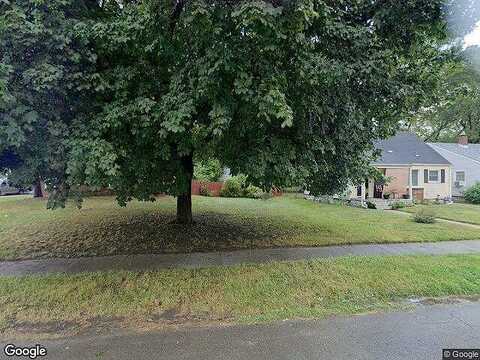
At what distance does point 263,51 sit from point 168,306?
373 cm

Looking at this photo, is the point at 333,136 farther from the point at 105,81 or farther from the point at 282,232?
the point at 282,232

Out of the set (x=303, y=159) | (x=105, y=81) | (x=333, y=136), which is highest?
(x=105, y=81)

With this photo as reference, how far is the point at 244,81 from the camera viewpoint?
4195mm

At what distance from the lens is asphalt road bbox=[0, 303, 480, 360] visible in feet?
12.1

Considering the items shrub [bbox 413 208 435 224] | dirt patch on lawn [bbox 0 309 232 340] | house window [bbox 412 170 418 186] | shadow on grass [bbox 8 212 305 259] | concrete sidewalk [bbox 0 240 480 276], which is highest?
house window [bbox 412 170 418 186]

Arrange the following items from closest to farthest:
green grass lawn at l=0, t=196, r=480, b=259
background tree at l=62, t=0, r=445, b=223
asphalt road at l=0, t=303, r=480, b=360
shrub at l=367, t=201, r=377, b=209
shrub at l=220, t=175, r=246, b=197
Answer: asphalt road at l=0, t=303, r=480, b=360, background tree at l=62, t=0, r=445, b=223, green grass lawn at l=0, t=196, r=480, b=259, shrub at l=367, t=201, r=377, b=209, shrub at l=220, t=175, r=246, b=197

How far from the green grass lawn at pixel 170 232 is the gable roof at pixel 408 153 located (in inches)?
513

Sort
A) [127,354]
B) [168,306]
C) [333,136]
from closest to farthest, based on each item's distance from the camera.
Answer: [127,354], [168,306], [333,136]

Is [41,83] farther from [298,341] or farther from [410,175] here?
[410,175]

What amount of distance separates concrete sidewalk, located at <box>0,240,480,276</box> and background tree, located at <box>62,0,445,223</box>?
1478 millimetres

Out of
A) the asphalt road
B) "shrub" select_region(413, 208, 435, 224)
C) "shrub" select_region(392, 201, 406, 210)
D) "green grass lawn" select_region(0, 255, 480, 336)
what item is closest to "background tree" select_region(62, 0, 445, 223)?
"green grass lawn" select_region(0, 255, 480, 336)

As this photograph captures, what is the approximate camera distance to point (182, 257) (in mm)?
7227

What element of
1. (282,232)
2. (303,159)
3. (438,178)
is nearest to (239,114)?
(303,159)

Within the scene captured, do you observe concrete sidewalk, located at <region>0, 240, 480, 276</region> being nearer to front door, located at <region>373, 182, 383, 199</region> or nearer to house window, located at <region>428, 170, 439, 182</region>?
front door, located at <region>373, 182, 383, 199</region>
